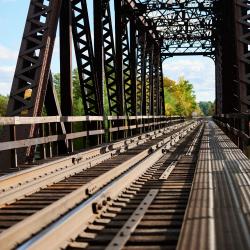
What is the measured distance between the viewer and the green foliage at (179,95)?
124 metres

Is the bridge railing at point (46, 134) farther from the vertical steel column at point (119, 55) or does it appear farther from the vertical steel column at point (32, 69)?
the vertical steel column at point (119, 55)

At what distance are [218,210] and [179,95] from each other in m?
130

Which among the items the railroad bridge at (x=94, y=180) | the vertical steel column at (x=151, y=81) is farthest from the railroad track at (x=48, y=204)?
the vertical steel column at (x=151, y=81)

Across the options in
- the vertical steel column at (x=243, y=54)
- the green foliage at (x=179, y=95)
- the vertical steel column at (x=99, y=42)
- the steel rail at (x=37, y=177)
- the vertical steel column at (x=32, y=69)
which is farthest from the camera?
the green foliage at (x=179, y=95)

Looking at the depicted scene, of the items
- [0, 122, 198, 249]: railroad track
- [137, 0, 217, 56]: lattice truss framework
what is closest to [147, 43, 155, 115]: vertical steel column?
[137, 0, 217, 56]: lattice truss framework

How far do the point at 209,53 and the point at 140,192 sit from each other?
1900 inches

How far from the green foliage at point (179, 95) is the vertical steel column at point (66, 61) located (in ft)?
334

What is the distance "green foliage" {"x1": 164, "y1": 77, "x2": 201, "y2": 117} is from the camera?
407 feet

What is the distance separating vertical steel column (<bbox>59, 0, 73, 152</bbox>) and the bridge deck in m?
5.95

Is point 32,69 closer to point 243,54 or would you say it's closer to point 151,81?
point 243,54

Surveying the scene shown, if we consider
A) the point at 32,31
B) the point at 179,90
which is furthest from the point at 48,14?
the point at 179,90

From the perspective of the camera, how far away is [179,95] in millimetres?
134250

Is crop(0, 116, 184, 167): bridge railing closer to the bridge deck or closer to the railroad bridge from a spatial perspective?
the railroad bridge

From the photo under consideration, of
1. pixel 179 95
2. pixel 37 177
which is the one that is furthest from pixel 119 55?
pixel 179 95
